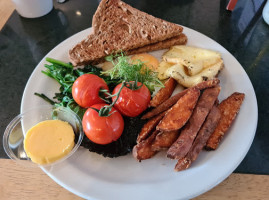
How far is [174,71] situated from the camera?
1.76m

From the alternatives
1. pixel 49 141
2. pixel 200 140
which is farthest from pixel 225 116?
pixel 49 141

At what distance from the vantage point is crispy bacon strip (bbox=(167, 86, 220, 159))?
129 cm

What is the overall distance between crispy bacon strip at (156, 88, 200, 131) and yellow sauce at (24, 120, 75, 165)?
22.7 inches

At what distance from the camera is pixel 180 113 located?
4.50ft

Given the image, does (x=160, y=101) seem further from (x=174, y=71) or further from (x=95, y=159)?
(x=95, y=159)

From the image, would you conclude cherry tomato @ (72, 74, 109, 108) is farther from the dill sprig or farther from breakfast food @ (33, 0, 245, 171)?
the dill sprig

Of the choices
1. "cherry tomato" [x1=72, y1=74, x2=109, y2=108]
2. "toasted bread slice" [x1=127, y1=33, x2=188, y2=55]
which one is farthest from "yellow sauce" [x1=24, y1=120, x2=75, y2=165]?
"toasted bread slice" [x1=127, y1=33, x2=188, y2=55]

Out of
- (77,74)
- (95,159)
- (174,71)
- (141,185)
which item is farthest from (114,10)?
(141,185)

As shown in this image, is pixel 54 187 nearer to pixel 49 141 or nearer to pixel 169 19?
pixel 49 141

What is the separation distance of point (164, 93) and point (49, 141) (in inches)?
34.0

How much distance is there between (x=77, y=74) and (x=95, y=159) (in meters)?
0.81

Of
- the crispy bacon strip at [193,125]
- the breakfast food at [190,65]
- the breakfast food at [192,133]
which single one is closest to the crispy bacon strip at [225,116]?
the breakfast food at [192,133]

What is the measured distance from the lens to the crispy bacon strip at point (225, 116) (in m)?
1.41

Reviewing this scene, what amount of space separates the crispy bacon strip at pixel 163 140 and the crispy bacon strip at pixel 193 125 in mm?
60
